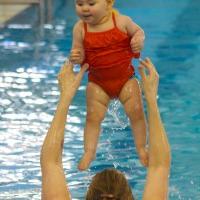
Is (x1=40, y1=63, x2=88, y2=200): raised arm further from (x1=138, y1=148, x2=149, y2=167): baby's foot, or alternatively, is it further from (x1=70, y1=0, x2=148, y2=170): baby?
(x1=138, y1=148, x2=149, y2=167): baby's foot

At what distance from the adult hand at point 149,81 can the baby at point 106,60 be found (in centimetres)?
34

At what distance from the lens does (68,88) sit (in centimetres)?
277

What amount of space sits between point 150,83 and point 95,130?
0.71 meters

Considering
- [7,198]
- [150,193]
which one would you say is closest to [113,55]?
[150,193]

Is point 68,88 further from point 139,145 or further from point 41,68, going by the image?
point 41,68

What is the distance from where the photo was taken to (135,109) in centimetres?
336

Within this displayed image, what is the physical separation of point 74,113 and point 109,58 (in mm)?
3017

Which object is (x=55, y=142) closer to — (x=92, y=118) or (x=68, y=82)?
(x=68, y=82)

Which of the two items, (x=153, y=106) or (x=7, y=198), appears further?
(x=7, y=198)

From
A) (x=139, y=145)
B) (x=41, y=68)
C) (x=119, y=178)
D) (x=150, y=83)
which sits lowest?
(x=41, y=68)

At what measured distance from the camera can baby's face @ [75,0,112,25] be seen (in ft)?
10.1

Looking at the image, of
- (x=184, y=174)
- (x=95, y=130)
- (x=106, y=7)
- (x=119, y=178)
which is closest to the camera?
(x=119, y=178)

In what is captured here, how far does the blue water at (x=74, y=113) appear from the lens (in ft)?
16.0

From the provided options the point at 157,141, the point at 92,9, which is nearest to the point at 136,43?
the point at 92,9
